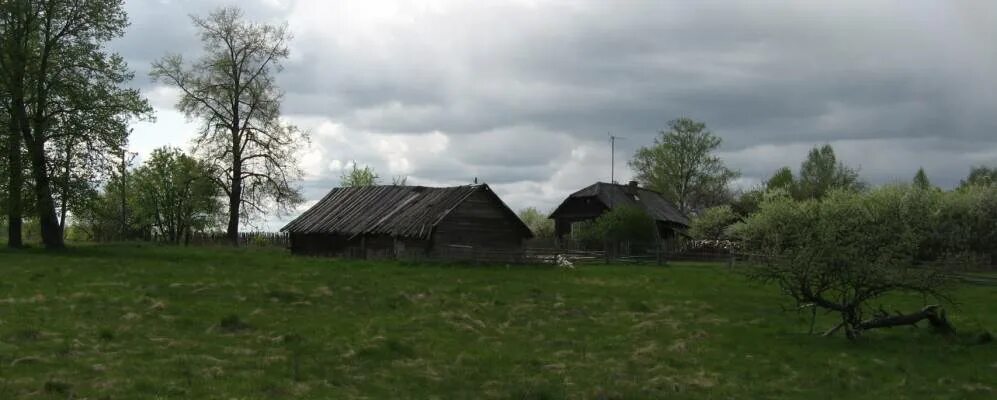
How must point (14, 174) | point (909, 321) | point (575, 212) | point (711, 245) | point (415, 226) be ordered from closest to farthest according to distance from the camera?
point (909, 321), point (14, 174), point (415, 226), point (711, 245), point (575, 212)

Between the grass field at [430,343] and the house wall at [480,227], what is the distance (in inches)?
586

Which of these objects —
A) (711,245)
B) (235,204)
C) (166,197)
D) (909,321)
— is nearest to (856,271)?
(909,321)

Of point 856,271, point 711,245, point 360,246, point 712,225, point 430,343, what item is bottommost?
point 430,343

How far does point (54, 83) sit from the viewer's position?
40.6m

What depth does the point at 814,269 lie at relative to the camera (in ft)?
64.5

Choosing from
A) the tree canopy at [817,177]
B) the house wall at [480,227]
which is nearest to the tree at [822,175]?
the tree canopy at [817,177]

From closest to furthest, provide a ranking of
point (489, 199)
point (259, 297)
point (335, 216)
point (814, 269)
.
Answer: point (814, 269)
point (259, 297)
point (489, 199)
point (335, 216)

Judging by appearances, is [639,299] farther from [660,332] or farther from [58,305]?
[58,305]

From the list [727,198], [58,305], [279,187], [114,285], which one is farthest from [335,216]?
[727,198]

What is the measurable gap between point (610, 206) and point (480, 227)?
25.0 m

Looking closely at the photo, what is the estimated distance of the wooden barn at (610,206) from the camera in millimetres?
71312

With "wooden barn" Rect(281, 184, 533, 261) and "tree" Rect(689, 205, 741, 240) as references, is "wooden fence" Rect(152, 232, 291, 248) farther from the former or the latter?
"tree" Rect(689, 205, 741, 240)

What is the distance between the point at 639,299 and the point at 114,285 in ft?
54.3

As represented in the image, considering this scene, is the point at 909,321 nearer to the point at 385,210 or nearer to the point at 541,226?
the point at 385,210
